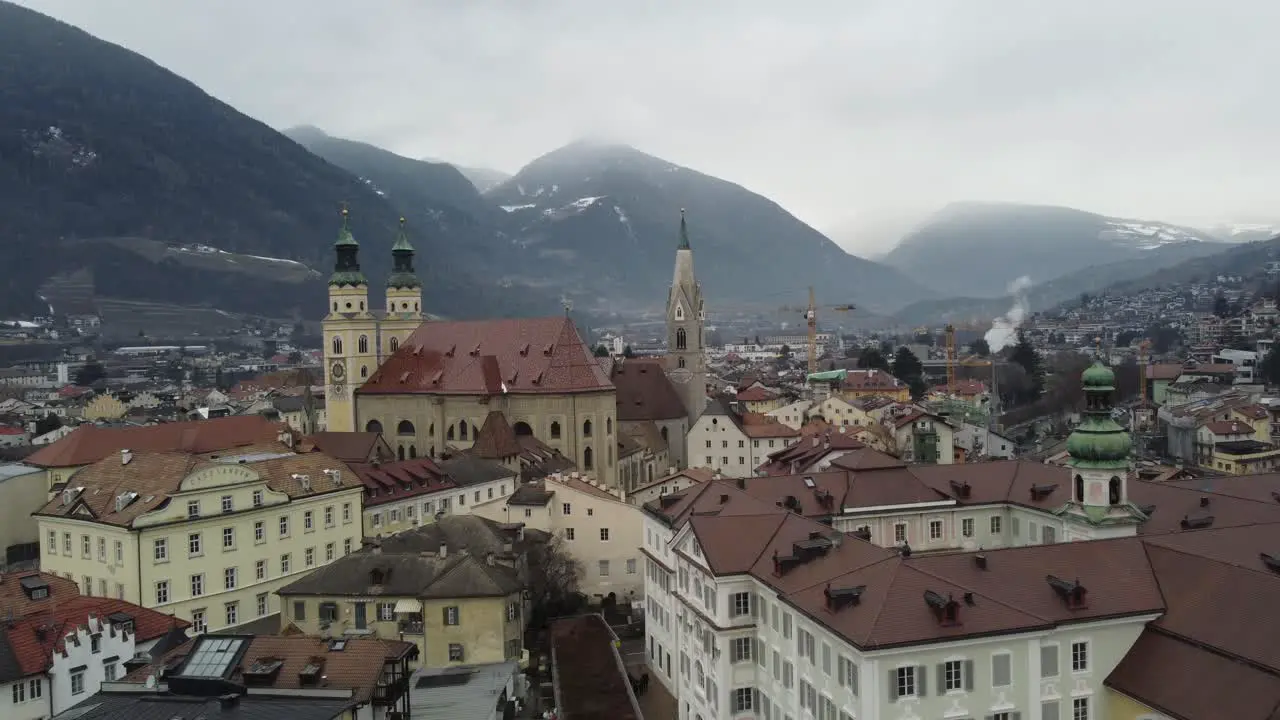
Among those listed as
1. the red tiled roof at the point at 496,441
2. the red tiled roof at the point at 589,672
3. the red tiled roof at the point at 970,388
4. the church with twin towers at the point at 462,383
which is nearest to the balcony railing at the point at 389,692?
the red tiled roof at the point at 589,672

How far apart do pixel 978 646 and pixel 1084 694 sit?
399 centimetres

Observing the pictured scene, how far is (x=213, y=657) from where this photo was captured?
2848 cm

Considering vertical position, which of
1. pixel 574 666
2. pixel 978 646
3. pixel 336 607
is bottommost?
pixel 574 666

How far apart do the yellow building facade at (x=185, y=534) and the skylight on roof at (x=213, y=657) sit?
16.7 meters

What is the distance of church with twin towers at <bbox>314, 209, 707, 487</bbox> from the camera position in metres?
78.8

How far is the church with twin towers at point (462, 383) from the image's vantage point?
78.8 m

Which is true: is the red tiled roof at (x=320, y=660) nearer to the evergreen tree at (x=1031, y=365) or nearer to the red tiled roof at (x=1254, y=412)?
the red tiled roof at (x=1254, y=412)

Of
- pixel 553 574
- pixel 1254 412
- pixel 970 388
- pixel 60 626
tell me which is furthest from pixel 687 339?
pixel 60 626

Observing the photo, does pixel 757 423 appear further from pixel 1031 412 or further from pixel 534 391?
pixel 1031 412

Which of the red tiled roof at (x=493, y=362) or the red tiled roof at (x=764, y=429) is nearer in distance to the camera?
the red tiled roof at (x=493, y=362)

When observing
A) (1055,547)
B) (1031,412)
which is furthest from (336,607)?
(1031,412)

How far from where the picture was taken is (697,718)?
37156 millimetres

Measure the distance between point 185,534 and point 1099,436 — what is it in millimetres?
37437

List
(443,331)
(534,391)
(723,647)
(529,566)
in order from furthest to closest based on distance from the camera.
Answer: (443,331) → (534,391) → (529,566) → (723,647)
